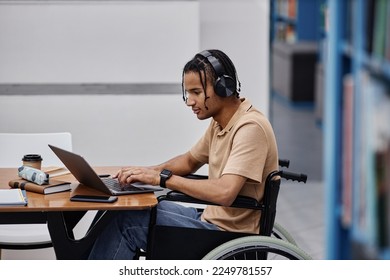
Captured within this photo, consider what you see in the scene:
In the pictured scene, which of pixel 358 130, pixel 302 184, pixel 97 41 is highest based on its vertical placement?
pixel 97 41

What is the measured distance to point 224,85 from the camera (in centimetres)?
254

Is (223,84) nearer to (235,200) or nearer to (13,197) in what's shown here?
(235,200)

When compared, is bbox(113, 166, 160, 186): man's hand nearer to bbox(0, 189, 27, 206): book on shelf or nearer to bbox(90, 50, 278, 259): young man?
bbox(90, 50, 278, 259): young man

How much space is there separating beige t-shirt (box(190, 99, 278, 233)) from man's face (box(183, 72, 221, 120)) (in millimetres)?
72

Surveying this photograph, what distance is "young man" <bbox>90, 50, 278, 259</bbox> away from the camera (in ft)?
7.98

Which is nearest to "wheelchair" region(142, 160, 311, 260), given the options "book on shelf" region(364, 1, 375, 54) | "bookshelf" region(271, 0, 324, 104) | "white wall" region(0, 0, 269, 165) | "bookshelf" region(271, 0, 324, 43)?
"book on shelf" region(364, 1, 375, 54)

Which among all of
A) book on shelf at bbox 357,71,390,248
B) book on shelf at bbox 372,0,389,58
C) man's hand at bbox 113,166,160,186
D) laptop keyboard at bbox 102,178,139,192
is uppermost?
book on shelf at bbox 372,0,389,58

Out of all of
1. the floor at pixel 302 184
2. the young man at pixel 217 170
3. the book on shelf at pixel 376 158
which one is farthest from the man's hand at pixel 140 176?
the floor at pixel 302 184

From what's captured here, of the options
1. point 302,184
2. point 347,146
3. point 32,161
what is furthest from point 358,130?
point 302,184

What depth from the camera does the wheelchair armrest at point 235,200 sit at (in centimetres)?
244

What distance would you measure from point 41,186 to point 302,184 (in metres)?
3.08

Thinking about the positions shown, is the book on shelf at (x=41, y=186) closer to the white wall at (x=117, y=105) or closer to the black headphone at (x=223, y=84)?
the black headphone at (x=223, y=84)
